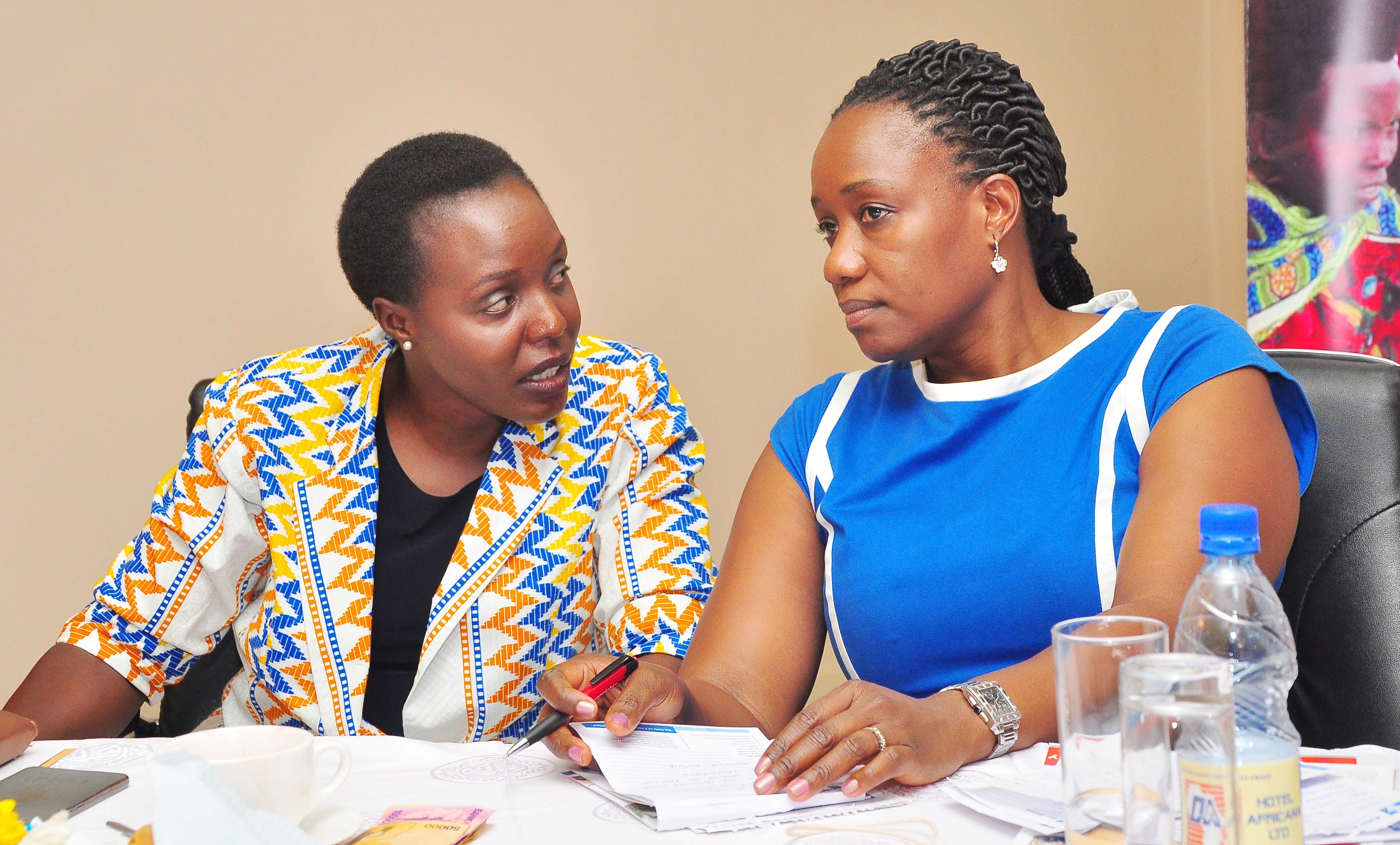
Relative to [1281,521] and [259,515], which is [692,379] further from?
[1281,521]

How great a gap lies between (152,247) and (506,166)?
109 centimetres

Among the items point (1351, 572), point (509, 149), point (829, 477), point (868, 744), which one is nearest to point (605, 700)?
point (868, 744)

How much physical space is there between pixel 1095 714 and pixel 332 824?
556 millimetres

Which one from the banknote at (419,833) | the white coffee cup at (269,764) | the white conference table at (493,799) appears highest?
the white coffee cup at (269,764)

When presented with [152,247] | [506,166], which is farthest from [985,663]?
[152,247]

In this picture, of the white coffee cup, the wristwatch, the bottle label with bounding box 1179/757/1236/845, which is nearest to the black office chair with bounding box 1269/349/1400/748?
the wristwatch

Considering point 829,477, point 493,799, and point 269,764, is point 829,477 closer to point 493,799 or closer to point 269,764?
point 493,799

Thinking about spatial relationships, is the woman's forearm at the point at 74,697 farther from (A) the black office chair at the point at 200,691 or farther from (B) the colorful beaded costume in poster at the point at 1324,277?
(B) the colorful beaded costume in poster at the point at 1324,277

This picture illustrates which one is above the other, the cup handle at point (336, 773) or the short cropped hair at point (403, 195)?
the short cropped hair at point (403, 195)

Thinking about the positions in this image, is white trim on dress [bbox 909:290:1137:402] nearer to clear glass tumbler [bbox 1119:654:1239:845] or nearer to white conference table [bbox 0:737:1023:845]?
white conference table [bbox 0:737:1023:845]

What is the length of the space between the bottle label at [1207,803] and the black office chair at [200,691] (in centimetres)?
149

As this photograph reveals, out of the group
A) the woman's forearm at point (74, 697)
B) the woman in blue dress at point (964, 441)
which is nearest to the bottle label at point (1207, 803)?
the woman in blue dress at point (964, 441)

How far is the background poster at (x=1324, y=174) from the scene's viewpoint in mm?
2262

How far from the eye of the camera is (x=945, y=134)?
135cm
